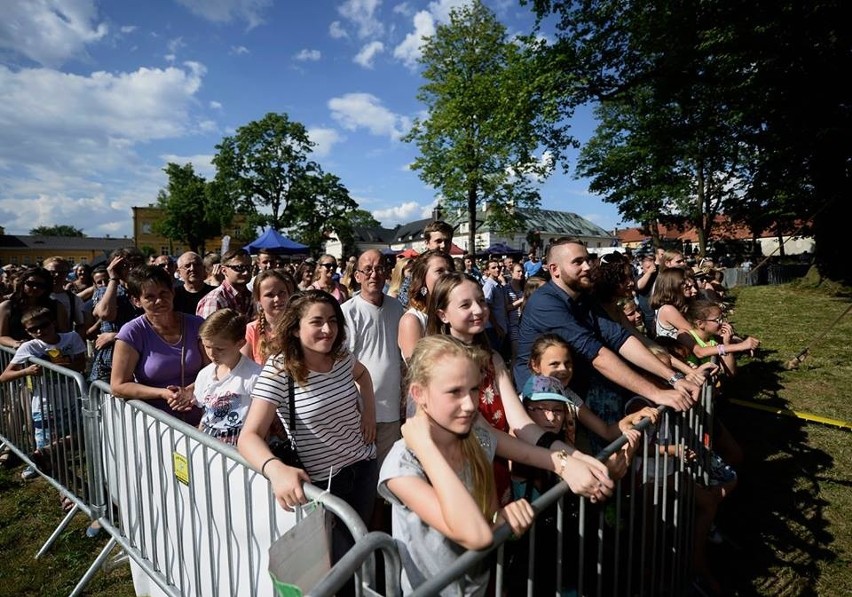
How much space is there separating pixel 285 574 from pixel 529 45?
18.7 metres

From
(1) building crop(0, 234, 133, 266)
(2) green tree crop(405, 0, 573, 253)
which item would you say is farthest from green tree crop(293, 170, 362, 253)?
(1) building crop(0, 234, 133, 266)

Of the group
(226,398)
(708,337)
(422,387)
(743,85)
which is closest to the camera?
(422,387)

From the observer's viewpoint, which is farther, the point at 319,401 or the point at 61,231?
the point at 61,231

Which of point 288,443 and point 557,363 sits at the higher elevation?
point 557,363

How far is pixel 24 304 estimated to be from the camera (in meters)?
4.83

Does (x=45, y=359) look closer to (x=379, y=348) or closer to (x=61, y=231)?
(x=379, y=348)

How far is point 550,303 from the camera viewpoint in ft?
9.67

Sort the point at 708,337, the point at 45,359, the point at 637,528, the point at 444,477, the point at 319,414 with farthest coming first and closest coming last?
1. the point at 708,337
2. the point at 45,359
3. the point at 637,528
4. the point at 319,414
5. the point at 444,477

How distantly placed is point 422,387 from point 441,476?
367 millimetres

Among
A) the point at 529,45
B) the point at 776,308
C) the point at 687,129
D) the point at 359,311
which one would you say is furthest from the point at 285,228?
the point at 359,311

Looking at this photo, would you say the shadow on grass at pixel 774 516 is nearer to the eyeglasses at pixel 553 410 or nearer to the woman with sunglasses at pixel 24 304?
the eyeglasses at pixel 553 410

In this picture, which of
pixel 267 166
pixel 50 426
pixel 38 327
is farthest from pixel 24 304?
pixel 267 166

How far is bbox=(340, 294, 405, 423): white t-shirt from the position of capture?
3289 millimetres

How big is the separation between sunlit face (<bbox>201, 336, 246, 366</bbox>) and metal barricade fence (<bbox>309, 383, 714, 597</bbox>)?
1885 millimetres
